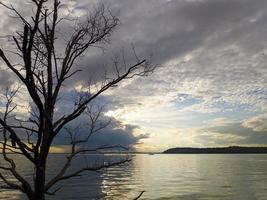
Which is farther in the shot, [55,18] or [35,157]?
[55,18]

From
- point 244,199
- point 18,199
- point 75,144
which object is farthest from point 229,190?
point 75,144

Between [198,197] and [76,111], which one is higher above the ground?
[76,111]

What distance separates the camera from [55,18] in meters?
6.21

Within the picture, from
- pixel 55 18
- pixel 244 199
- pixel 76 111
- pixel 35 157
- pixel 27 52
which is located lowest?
pixel 244 199

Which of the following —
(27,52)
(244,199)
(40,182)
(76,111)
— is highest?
(27,52)

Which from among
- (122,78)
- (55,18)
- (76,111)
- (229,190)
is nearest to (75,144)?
(76,111)

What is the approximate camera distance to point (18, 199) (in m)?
50.0

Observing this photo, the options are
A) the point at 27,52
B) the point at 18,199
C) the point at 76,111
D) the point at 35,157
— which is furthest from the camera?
the point at 18,199

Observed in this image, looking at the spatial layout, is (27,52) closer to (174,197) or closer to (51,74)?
(51,74)

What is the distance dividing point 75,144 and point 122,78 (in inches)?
55.3

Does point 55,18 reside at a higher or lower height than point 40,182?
higher

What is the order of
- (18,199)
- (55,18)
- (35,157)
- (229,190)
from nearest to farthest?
(35,157)
(55,18)
(18,199)
(229,190)

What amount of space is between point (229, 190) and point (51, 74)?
5896 cm

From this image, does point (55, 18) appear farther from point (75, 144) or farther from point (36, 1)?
point (75, 144)
